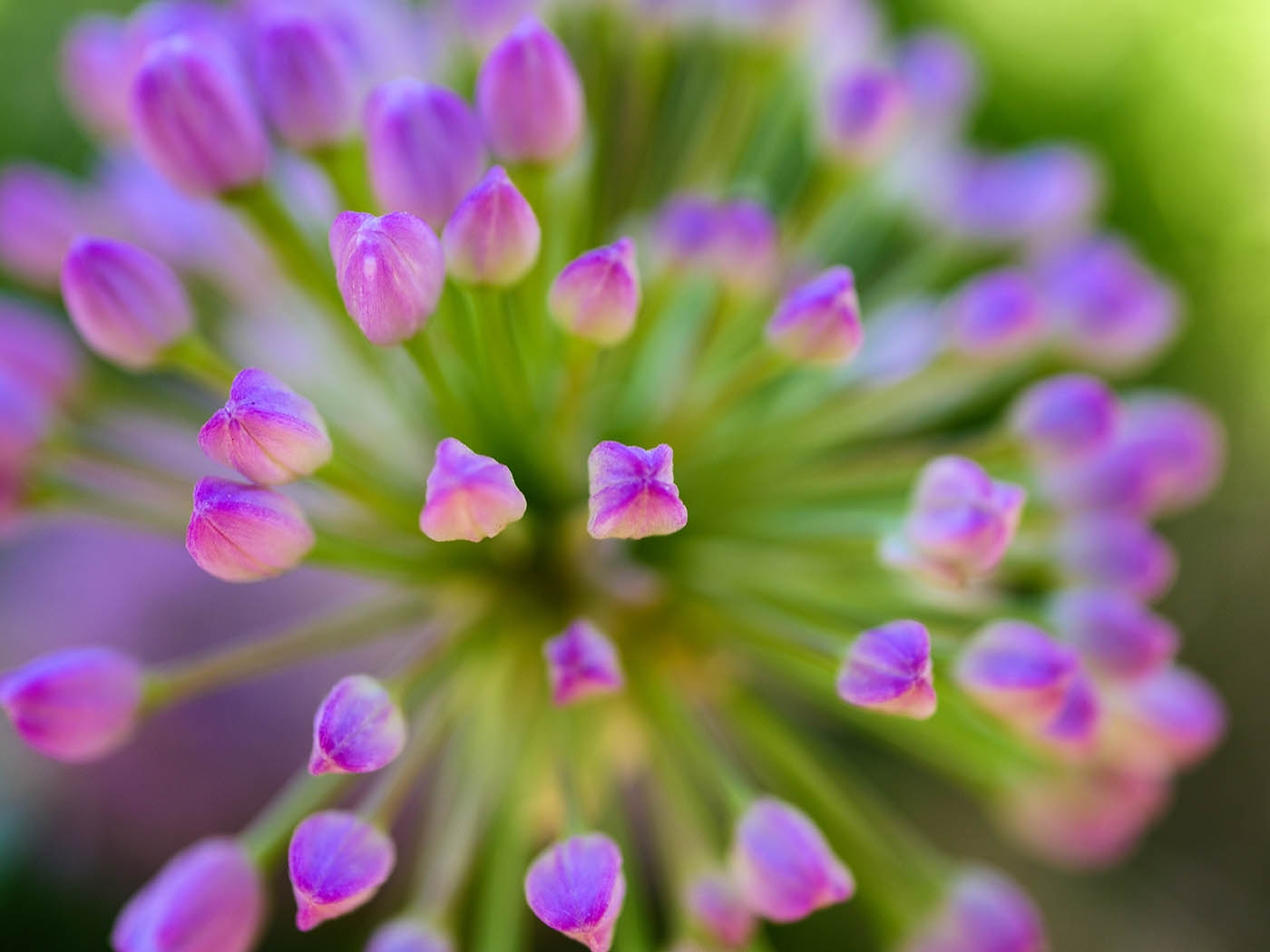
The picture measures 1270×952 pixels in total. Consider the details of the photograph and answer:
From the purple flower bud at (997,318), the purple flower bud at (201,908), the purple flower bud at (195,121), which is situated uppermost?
the purple flower bud at (195,121)

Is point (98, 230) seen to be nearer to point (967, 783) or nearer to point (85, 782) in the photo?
point (85, 782)

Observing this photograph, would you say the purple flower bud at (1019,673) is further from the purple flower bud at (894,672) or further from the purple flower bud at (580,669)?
the purple flower bud at (580,669)

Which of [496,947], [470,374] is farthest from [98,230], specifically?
[496,947]

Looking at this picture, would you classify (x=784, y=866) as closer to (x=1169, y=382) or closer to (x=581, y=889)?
(x=581, y=889)

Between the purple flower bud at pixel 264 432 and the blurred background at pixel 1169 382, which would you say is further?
the blurred background at pixel 1169 382

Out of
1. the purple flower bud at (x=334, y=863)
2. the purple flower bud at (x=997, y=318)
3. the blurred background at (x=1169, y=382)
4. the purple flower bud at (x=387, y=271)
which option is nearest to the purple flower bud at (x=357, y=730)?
the purple flower bud at (x=334, y=863)

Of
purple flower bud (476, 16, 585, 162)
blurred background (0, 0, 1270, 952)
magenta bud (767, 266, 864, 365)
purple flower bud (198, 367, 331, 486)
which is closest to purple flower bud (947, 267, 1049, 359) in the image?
magenta bud (767, 266, 864, 365)

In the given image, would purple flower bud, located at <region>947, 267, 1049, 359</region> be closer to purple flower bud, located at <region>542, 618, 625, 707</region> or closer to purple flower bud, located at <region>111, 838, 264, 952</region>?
purple flower bud, located at <region>542, 618, 625, 707</region>

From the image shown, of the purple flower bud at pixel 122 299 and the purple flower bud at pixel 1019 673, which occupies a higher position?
the purple flower bud at pixel 122 299
